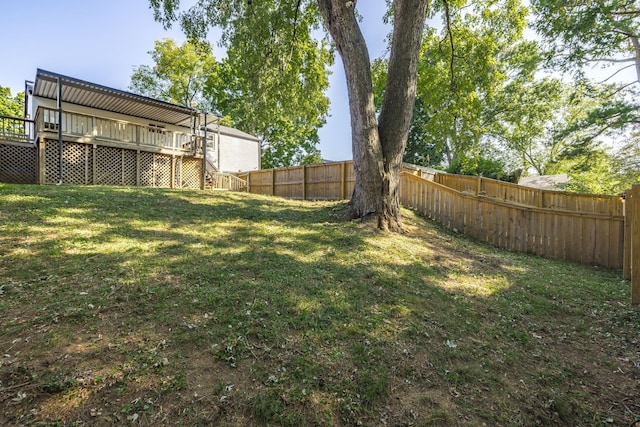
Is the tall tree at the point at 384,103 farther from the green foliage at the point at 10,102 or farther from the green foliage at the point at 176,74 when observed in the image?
the green foliage at the point at 10,102

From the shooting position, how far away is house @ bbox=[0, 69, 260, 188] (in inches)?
428

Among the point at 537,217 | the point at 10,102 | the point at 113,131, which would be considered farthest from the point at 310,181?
the point at 10,102

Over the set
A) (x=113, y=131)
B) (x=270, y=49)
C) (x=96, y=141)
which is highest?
(x=270, y=49)

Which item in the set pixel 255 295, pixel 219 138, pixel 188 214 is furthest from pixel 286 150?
pixel 255 295

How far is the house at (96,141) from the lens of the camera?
1087cm

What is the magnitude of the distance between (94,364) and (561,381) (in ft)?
12.1

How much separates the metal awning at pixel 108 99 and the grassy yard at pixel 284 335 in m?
7.96

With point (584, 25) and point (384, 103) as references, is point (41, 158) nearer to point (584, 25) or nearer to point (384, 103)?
point (384, 103)

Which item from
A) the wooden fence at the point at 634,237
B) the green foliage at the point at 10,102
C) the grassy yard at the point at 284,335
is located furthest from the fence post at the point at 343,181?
the green foliage at the point at 10,102

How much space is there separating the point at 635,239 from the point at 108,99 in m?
16.7

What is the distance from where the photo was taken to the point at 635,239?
3617mm

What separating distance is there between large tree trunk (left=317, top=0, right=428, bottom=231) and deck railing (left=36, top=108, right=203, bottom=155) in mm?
10395

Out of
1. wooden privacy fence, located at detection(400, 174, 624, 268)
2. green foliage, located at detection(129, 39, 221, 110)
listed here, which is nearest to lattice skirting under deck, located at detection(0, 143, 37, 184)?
wooden privacy fence, located at detection(400, 174, 624, 268)

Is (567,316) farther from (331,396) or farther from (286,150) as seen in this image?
(286,150)
